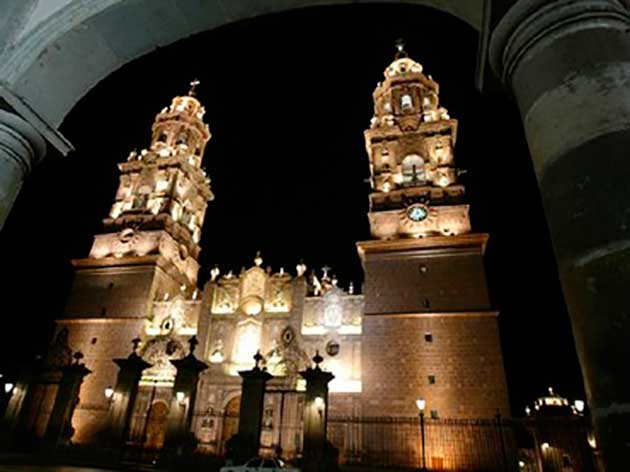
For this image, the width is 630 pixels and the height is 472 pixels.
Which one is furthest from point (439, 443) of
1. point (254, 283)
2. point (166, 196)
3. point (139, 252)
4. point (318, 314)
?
point (166, 196)

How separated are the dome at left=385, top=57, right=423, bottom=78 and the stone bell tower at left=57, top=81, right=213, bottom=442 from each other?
1587cm

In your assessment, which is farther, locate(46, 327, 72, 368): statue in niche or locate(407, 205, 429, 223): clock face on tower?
locate(407, 205, 429, 223): clock face on tower

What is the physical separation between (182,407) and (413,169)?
1917 centimetres

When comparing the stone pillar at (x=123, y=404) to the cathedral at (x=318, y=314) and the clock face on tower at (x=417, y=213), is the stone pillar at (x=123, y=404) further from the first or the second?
the clock face on tower at (x=417, y=213)

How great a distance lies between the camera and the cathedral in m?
19.3

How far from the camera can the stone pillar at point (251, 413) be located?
11612mm

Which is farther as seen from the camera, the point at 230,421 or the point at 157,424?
the point at 157,424

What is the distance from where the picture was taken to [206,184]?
Result: 3428 centimetres

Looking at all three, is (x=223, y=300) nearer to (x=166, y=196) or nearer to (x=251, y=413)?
(x=166, y=196)

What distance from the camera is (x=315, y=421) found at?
41.6 feet

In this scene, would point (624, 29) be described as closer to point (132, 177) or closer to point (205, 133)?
point (132, 177)

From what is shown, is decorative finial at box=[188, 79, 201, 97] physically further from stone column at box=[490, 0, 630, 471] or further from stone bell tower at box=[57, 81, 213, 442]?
stone column at box=[490, 0, 630, 471]

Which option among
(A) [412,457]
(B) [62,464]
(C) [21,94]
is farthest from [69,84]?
(A) [412,457]

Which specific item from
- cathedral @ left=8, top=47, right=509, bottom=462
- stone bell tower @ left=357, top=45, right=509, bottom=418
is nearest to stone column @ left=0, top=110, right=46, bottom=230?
cathedral @ left=8, top=47, right=509, bottom=462
